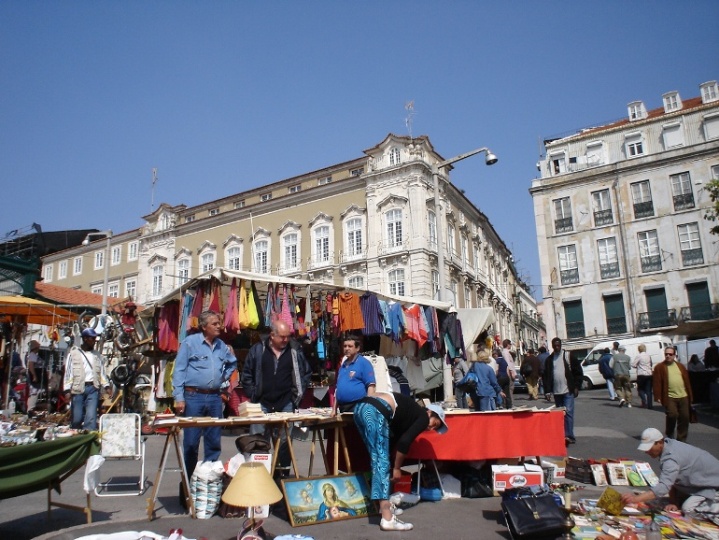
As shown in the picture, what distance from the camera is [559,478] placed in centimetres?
739

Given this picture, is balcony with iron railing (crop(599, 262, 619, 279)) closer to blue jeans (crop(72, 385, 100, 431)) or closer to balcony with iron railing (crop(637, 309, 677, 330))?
balcony with iron railing (crop(637, 309, 677, 330))

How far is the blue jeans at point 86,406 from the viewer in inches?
372

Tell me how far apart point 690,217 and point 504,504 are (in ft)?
117

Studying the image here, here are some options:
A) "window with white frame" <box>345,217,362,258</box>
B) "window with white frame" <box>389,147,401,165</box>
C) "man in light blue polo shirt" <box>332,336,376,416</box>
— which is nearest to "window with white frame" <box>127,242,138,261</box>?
"window with white frame" <box>345,217,362,258</box>

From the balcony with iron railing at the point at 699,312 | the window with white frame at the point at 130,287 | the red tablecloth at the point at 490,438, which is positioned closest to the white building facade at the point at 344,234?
the window with white frame at the point at 130,287

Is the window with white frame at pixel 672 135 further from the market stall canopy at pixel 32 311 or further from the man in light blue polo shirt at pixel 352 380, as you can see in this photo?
the man in light blue polo shirt at pixel 352 380

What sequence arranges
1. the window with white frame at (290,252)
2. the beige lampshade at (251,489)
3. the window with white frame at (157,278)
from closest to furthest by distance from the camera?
the beige lampshade at (251,489)
the window with white frame at (290,252)
the window with white frame at (157,278)

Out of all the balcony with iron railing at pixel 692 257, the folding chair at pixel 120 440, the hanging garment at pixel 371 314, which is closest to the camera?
the folding chair at pixel 120 440

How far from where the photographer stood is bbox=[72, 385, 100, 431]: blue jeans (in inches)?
372

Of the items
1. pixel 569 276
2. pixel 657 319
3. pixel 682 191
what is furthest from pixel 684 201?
pixel 569 276

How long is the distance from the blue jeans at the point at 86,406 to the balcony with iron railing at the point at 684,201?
3574 centimetres

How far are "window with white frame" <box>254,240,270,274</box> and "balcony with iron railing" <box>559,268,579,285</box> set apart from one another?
19.5 metres

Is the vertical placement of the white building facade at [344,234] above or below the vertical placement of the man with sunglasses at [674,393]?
above

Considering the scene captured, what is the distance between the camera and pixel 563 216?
38438 millimetres
